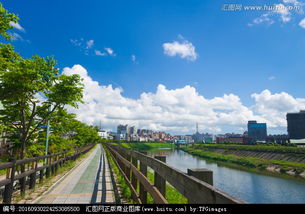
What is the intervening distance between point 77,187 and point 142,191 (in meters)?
4.56

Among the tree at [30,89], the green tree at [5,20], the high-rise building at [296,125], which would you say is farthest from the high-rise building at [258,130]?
the green tree at [5,20]

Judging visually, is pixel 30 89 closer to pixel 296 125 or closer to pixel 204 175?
pixel 204 175

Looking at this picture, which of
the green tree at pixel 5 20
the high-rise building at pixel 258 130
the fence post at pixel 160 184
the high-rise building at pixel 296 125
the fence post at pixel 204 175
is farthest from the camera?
the high-rise building at pixel 258 130

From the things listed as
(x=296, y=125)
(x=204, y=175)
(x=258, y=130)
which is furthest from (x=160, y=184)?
(x=258, y=130)

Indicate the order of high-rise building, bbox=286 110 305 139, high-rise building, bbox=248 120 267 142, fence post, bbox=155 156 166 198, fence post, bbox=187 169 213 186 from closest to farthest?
fence post, bbox=187 169 213 186 < fence post, bbox=155 156 166 198 < high-rise building, bbox=286 110 305 139 < high-rise building, bbox=248 120 267 142

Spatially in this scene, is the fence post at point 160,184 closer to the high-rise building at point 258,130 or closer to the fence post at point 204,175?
the fence post at point 204,175

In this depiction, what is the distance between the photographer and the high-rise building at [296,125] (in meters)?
132

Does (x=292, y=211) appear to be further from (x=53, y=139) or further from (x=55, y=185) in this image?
(x=53, y=139)

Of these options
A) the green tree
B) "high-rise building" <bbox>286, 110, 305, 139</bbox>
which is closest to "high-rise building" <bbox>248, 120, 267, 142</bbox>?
"high-rise building" <bbox>286, 110, 305, 139</bbox>

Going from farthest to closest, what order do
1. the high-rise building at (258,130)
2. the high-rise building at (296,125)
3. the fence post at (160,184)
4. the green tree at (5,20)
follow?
the high-rise building at (258,130) → the high-rise building at (296,125) → the green tree at (5,20) → the fence post at (160,184)

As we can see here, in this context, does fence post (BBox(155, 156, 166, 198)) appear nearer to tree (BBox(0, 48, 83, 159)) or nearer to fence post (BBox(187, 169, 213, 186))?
fence post (BBox(187, 169, 213, 186))

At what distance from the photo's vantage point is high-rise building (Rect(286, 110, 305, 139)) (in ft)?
434

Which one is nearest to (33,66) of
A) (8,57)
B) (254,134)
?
(8,57)

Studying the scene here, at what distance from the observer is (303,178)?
31.7 m
